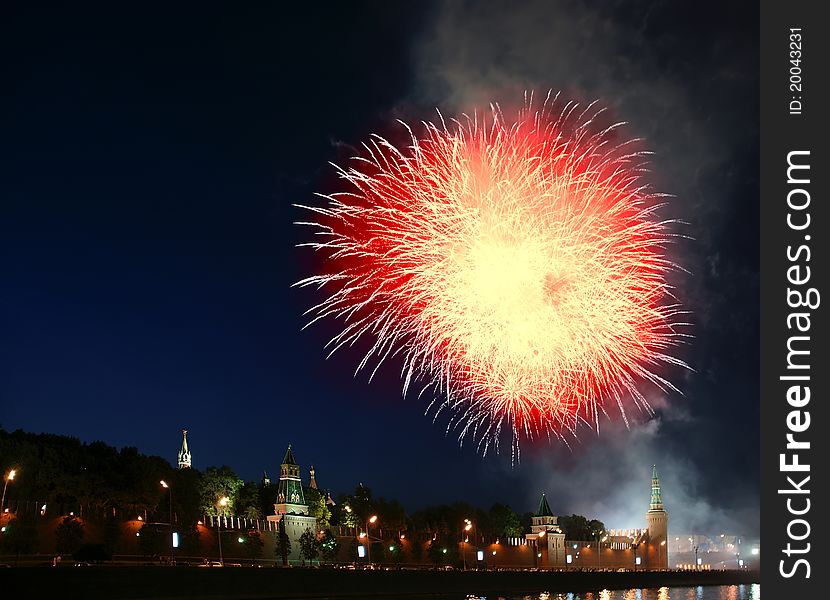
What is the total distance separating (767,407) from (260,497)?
94.8 meters

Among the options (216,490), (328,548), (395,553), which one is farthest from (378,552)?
(216,490)

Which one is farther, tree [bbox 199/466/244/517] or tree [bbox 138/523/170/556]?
tree [bbox 199/466/244/517]

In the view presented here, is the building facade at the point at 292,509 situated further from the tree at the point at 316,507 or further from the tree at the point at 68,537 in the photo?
the tree at the point at 68,537

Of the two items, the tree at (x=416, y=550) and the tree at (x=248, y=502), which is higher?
the tree at (x=248, y=502)

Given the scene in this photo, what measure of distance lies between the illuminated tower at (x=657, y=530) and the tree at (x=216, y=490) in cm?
7930

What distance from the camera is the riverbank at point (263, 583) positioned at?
41344 millimetres

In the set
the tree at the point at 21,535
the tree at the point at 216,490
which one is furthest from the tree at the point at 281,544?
the tree at the point at 21,535

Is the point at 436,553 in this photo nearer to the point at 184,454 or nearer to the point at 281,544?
the point at 281,544

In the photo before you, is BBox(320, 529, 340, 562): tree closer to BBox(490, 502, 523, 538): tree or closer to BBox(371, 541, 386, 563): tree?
BBox(371, 541, 386, 563): tree

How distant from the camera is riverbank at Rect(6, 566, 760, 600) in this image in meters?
41.3

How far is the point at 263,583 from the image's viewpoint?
5372 centimetres

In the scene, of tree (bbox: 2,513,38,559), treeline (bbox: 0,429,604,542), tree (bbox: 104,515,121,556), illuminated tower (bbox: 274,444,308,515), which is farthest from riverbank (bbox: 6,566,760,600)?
illuminated tower (bbox: 274,444,308,515)

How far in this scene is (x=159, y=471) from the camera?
80.6m

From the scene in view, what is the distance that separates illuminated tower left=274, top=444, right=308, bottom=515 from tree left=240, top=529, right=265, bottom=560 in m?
15.4
